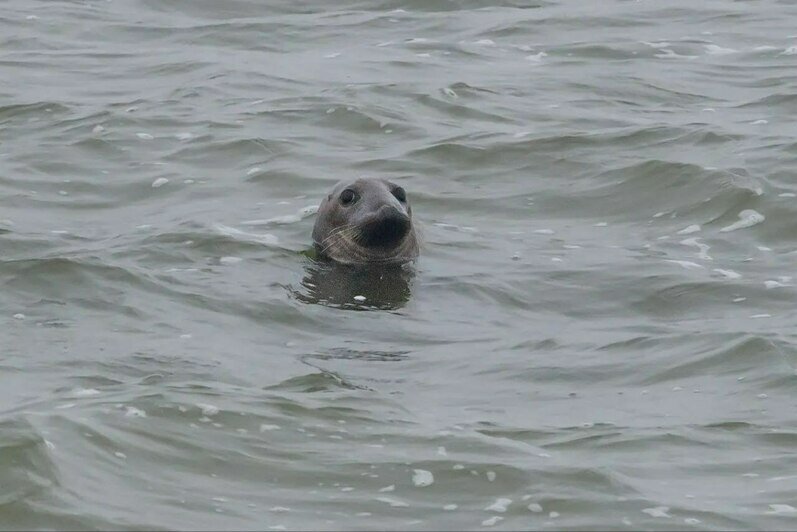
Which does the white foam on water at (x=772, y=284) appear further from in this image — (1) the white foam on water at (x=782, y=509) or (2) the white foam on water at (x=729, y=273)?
(1) the white foam on water at (x=782, y=509)

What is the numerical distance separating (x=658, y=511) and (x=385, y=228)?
206 inches

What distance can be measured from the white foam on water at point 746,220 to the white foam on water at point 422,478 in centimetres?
615

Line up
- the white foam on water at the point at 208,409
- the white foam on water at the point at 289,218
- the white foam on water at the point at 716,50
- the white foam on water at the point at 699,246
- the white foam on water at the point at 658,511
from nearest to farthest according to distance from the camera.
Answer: the white foam on water at the point at 658,511, the white foam on water at the point at 208,409, the white foam on water at the point at 699,246, the white foam on water at the point at 289,218, the white foam on water at the point at 716,50

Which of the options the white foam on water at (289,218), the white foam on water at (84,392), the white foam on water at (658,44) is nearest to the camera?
the white foam on water at (84,392)

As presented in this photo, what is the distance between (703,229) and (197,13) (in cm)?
1070

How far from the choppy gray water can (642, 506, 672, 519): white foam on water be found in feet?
0.07

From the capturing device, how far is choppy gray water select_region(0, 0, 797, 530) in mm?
7609

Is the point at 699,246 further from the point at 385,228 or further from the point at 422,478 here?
the point at 422,478

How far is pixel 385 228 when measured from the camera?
481 inches

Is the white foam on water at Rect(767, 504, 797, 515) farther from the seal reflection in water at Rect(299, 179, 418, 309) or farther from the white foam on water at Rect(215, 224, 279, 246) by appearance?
the white foam on water at Rect(215, 224, 279, 246)

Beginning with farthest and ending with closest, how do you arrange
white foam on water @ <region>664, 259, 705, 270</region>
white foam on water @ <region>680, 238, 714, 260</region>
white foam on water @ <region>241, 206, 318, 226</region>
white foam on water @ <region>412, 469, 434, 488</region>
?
white foam on water @ <region>241, 206, 318, 226</region>
white foam on water @ <region>680, 238, 714, 260</region>
white foam on water @ <region>664, 259, 705, 270</region>
white foam on water @ <region>412, 469, 434, 488</region>

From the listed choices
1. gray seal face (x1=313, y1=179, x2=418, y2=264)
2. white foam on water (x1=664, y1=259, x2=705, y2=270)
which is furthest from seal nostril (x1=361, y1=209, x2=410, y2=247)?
white foam on water (x1=664, y1=259, x2=705, y2=270)

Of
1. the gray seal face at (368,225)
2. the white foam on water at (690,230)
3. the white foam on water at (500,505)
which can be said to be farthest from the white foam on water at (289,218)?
the white foam on water at (500,505)

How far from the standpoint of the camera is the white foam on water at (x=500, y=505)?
728cm
